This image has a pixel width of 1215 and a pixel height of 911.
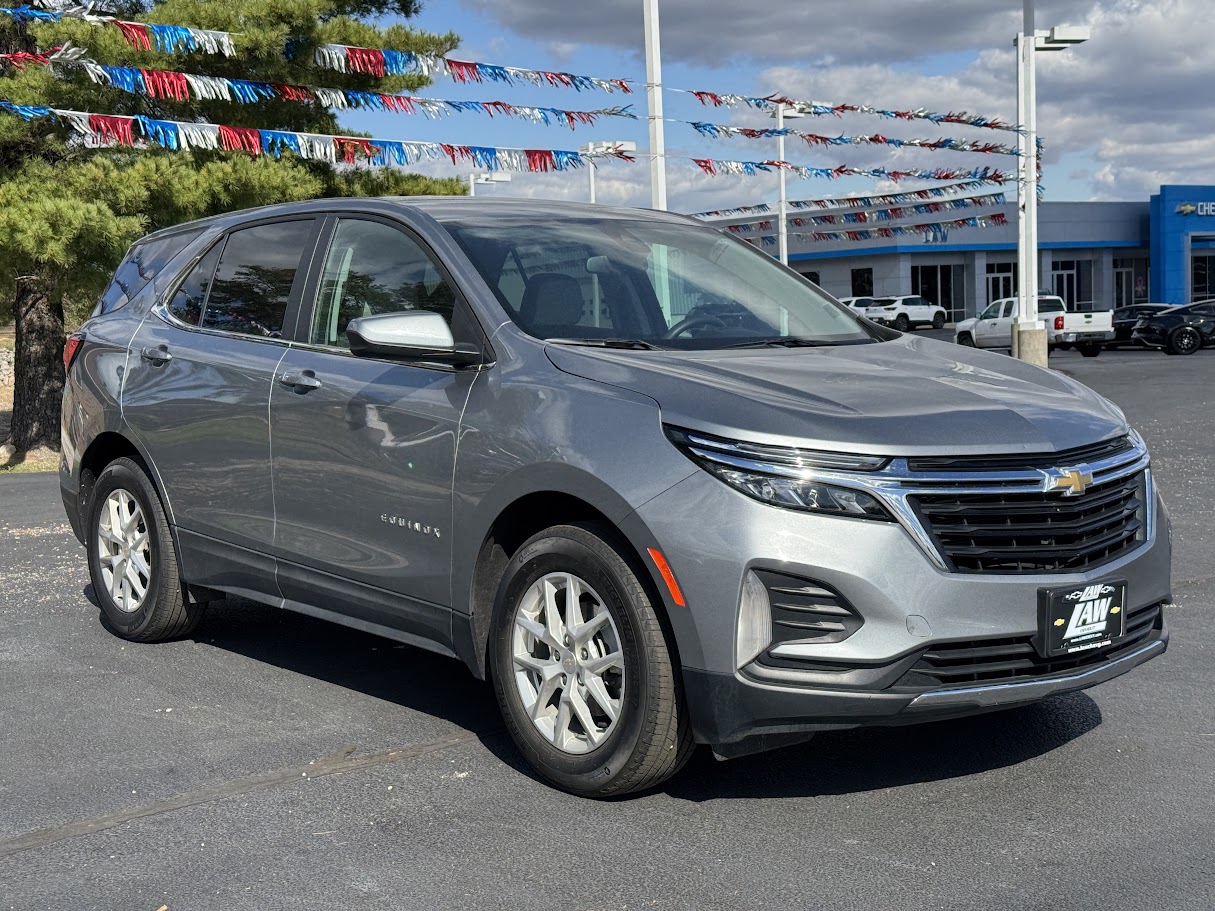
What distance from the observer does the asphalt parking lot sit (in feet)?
11.9

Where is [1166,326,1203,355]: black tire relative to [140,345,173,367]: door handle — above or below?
below

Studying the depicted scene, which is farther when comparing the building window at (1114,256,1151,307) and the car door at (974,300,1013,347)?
the building window at (1114,256,1151,307)

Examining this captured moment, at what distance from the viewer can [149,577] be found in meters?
6.25

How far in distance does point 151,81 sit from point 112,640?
1070 cm

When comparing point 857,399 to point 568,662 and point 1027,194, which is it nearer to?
point 568,662

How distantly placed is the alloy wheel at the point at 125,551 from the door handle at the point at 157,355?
61 centimetres

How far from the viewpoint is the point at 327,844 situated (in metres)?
3.97

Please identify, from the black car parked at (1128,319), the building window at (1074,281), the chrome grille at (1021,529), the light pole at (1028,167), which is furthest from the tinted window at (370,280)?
the building window at (1074,281)

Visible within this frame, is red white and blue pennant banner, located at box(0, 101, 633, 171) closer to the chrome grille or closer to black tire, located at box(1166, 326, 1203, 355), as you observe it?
the chrome grille

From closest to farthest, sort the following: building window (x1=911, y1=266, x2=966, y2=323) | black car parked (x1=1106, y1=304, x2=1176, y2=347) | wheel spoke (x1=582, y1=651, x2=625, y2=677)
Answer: wheel spoke (x1=582, y1=651, x2=625, y2=677) < black car parked (x1=1106, y1=304, x2=1176, y2=347) < building window (x1=911, y1=266, x2=966, y2=323)

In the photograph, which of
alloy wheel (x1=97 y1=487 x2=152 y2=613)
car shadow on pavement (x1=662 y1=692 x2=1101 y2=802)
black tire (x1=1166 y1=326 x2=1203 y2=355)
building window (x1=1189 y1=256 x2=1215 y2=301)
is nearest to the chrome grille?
car shadow on pavement (x1=662 y1=692 x2=1101 y2=802)

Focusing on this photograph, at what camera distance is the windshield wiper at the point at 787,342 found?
192 inches

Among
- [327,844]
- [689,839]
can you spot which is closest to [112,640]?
[327,844]

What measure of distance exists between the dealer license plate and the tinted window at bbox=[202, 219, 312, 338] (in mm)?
3072
